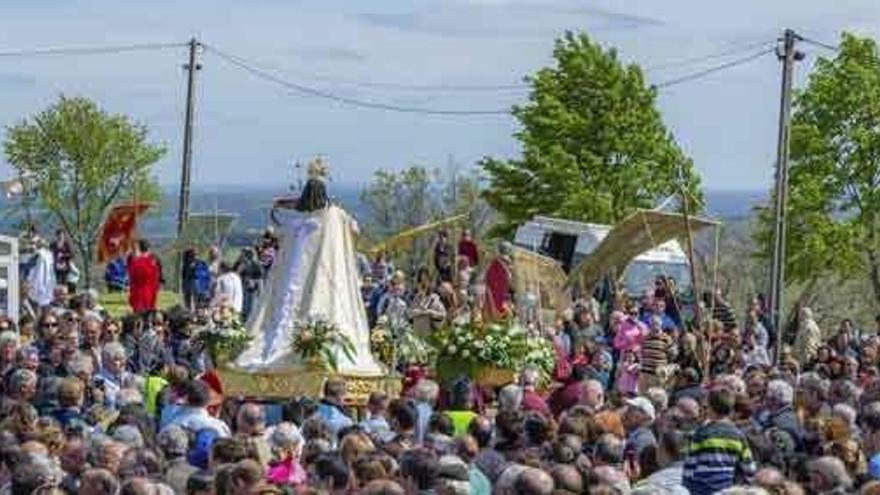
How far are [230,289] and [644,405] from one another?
12.7 meters

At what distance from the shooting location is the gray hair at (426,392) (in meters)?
16.7

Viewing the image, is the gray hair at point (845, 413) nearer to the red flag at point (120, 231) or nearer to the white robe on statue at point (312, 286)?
the white robe on statue at point (312, 286)

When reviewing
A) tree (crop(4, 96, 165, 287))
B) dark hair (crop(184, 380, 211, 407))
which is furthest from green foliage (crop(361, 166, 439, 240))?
dark hair (crop(184, 380, 211, 407))

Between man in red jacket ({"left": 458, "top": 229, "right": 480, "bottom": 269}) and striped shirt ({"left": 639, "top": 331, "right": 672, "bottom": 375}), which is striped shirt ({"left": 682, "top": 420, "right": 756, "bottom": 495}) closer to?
striped shirt ({"left": 639, "top": 331, "right": 672, "bottom": 375})

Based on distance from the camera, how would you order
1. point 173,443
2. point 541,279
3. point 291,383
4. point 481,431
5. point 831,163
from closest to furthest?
1. point 173,443
2. point 481,431
3. point 291,383
4. point 541,279
5. point 831,163

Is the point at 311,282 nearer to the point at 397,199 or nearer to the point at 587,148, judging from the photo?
the point at 587,148

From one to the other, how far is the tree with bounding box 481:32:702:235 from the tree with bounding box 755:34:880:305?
3.18 m

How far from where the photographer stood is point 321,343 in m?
20.6

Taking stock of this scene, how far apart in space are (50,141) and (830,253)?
2055 cm


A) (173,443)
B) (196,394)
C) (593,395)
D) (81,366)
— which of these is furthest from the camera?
(81,366)

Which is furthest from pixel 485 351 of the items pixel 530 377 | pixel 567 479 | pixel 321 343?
pixel 567 479

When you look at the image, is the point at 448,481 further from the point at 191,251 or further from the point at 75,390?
the point at 191,251

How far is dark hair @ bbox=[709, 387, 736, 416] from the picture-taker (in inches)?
563

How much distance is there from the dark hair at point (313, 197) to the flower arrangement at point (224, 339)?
133 cm
